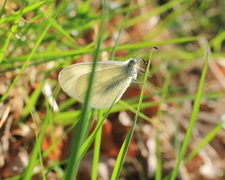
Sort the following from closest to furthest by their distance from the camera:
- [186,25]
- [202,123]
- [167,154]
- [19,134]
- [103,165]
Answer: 1. [19,134]
2. [103,165]
3. [167,154]
4. [202,123]
5. [186,25]

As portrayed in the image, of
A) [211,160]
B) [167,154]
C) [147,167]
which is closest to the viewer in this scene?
[147,167]

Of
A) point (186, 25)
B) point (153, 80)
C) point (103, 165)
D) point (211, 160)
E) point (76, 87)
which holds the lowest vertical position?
point (211, 160)

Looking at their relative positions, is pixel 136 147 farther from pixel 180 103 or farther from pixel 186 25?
pixel 186 25

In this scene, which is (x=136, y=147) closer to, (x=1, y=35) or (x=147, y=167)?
(x=147, y=167)

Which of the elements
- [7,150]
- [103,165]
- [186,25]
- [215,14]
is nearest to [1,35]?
[7,150]

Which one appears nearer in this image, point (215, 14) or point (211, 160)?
point (211, 160)

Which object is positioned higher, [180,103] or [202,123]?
[180,103]
